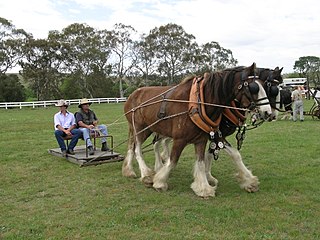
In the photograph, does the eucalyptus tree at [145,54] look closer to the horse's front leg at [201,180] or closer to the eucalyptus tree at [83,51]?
the eucalyptus tree at [83,51]

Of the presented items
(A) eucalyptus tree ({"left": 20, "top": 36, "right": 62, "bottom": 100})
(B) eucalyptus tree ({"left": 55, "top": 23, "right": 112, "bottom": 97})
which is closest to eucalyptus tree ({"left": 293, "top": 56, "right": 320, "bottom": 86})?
(B) eucalyptus tree ({"left": 55, "top": 23, "right": 112, "bottom": 97})

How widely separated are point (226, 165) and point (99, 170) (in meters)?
2.54

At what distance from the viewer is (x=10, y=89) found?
43.2m

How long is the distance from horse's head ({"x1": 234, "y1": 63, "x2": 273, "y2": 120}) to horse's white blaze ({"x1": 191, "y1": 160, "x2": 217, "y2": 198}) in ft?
3.69

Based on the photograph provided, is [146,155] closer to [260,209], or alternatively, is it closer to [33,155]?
[33,155]

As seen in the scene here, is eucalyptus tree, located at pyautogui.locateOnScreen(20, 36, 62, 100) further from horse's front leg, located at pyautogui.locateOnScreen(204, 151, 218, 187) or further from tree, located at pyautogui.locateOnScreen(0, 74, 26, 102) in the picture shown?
horse's front leg, located at pyautogui.locateOnScreen(204, 151, 218, 187)

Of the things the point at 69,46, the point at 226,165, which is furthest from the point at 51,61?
the point at 226,165

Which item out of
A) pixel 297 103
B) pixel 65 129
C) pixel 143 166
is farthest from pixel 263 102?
pixel 297 103

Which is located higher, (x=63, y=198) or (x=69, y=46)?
(x=69, y=46)

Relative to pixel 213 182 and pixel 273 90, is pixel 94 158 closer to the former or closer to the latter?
pixel 213 182

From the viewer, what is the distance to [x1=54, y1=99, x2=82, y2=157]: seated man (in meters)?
8.13

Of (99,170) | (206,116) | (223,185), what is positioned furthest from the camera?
(99,170)

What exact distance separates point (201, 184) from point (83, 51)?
146 feet

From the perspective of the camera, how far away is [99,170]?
7.24m
